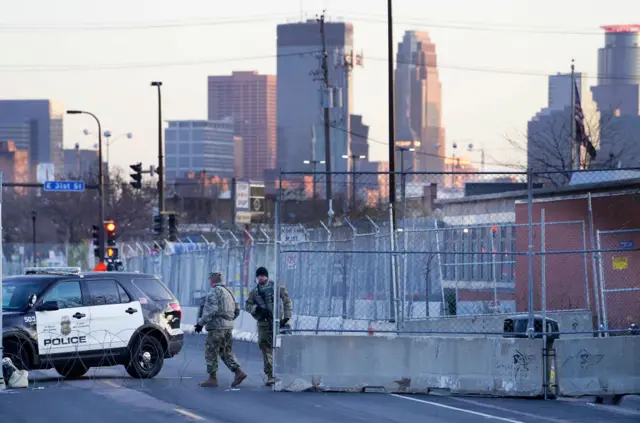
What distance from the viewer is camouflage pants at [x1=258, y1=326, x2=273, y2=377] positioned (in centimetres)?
1909

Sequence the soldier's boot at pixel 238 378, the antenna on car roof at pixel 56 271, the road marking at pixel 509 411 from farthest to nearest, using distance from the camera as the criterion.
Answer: the antenna on car roof at pixel 56 271
the soldier's boot at pixel 238 378
the road marking at pixel 509 411

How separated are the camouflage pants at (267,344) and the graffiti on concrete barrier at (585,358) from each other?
4.67m

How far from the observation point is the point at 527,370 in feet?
57.7

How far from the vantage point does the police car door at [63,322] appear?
1914cm

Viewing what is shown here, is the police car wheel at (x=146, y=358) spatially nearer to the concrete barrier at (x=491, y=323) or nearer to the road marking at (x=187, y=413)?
the road marking at (x=187, y=413)

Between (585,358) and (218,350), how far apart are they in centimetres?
568

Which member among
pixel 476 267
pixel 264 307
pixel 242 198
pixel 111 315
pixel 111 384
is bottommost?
pixel 111 384

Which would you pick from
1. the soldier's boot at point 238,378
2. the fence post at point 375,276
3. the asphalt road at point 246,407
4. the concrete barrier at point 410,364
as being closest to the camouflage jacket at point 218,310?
the soldier's boot at point 238,378

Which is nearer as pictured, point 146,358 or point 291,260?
point 146,358

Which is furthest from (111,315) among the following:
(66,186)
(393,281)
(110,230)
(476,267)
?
(66,186)

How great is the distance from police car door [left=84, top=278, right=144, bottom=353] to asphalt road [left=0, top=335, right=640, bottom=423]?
719mm

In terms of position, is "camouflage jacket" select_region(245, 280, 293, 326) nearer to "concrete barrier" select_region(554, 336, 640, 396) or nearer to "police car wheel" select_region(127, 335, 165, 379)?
"police car wheel" select_region(127, 335, 165, 379)

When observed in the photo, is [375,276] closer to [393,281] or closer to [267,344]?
[393,281]

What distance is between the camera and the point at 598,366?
17547mm
